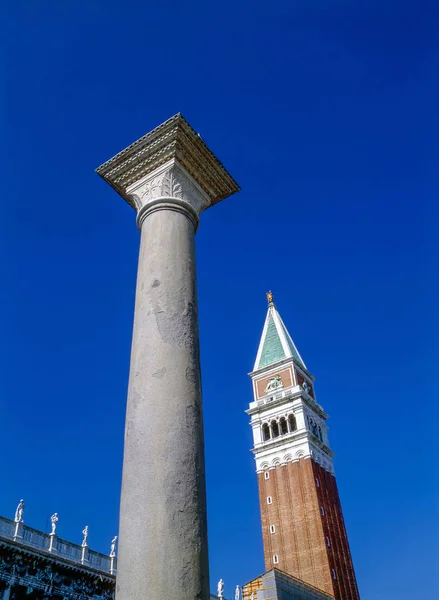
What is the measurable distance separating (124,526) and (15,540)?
18.0 metres

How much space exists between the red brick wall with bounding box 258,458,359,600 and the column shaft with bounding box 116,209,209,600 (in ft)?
130

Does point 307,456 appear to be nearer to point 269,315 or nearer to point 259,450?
point 259,450

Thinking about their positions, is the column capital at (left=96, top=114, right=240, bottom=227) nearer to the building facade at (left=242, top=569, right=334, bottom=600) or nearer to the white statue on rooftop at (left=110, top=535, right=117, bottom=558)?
the white statue on rooftop at (left=110, top=535, right=117, bottom=558)

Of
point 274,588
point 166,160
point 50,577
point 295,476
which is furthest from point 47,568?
point 295,476

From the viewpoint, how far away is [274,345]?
50.6 meters

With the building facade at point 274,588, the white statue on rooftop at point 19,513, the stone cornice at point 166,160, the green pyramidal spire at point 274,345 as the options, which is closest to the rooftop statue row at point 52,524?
the white statue on rooftop at point 19,513

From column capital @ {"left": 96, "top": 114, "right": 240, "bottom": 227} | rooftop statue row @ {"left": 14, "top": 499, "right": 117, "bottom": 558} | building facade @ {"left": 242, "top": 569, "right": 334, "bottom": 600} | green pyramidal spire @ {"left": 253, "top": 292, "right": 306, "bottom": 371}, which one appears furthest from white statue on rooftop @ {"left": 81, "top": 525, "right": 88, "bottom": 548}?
green pyramidal spire @ {"left": 253, "top": 292, "right": 306, "bottom": 371}

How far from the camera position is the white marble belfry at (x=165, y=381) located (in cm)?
292

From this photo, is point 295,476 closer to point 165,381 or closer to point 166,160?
point 166,160

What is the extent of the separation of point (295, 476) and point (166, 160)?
41.9 m

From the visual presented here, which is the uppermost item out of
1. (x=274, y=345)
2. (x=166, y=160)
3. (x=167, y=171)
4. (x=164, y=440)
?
(x=274, y=345)

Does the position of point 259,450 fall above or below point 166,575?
above

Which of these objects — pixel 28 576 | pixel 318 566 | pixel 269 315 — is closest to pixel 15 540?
pixel 28 576

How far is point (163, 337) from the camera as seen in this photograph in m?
3.64
